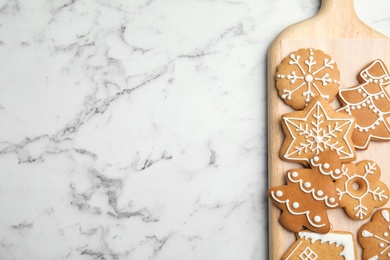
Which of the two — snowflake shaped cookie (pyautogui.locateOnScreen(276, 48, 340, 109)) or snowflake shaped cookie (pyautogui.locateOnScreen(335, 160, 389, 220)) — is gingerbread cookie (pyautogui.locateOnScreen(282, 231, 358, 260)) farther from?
snowflake shaped cookie (pyautogui.locateOnScreen(276, 48, 340, 109))

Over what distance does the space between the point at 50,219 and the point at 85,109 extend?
23 centimetres

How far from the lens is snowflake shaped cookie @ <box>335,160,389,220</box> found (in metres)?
0.81

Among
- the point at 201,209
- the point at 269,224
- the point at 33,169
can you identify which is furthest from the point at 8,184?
the point at 269,224

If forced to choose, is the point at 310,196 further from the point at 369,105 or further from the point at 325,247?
the point at 369,105

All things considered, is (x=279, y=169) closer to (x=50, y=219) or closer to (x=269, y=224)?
(x=269, y=224)

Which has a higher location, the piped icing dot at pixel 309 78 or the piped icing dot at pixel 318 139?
the piped icing dot at pixel 309 78

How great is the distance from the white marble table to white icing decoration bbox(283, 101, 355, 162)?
0.09 meters

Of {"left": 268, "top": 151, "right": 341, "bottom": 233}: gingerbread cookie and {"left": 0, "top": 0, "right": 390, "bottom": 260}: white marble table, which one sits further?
{"left": 0, "top": 0, "right": 390, "bottom": 260}: white marble table

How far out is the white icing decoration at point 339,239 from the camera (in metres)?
0.81

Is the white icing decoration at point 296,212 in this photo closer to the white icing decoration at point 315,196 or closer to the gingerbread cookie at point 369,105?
the white icing decoration at point 315,196

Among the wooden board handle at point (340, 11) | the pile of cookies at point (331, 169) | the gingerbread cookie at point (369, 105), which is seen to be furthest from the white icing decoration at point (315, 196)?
the wooden board handle at point (340, 11)

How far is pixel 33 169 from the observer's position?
36.3 inches

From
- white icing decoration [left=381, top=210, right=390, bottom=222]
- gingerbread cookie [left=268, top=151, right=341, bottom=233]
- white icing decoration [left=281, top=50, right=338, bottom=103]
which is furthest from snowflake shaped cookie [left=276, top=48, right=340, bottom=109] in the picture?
white icing decoration [left=381, top=210, right=390, bottom=222]

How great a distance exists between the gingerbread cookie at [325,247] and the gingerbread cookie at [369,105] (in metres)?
0.17
